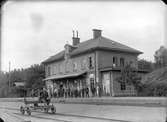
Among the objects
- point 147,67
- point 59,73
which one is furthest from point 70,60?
point 147,67

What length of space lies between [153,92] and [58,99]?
7302 millimetres

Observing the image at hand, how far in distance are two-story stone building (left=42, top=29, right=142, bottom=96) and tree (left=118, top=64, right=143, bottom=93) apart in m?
0.47

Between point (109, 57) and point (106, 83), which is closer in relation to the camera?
point (106, 83)

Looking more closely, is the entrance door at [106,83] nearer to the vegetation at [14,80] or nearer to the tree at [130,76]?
the tree at [130,76]

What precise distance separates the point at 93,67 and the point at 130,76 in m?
7.97

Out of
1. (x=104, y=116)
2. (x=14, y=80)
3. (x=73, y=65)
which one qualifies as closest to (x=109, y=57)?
(x=73, y=65)

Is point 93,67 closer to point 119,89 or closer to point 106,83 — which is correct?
point 106,83

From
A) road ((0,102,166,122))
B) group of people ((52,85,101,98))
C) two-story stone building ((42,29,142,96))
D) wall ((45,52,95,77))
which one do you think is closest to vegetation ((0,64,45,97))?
road ((0,102,166,122))

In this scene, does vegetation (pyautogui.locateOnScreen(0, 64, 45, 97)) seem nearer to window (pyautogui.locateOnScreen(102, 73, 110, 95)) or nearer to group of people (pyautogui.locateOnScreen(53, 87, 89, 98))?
group of people (pyautogui.locateOnScreen(53, 87, 89, 98))

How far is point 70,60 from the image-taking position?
29.6m

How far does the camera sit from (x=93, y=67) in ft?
98.5

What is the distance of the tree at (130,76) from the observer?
2117cm

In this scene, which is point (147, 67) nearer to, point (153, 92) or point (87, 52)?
point (87, 52)

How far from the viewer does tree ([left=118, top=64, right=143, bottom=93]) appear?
69.5ft
